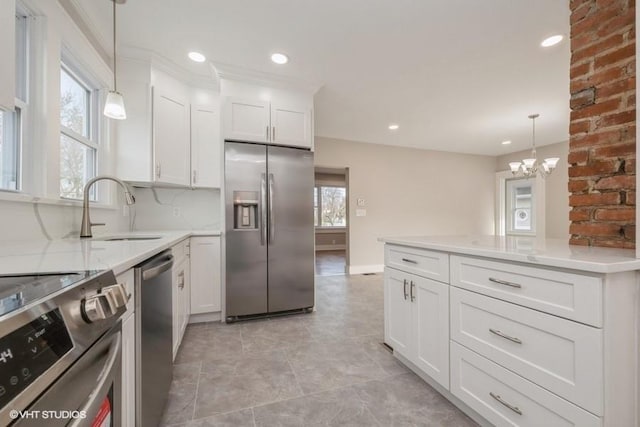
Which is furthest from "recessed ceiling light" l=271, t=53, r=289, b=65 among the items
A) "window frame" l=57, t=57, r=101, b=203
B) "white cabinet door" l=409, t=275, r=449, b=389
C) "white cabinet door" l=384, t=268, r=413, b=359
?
"white cabinet door" l=409, t=275, r=449, b=389

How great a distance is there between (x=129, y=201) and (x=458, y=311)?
2.17 metres

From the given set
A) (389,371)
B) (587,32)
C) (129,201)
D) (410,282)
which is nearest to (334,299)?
(389,371)

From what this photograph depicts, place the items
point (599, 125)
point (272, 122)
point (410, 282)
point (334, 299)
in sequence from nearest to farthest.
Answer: point (599, 125) → point (410, 282) → point (272, 122) → point (334, 299)

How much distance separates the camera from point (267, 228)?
2770mm

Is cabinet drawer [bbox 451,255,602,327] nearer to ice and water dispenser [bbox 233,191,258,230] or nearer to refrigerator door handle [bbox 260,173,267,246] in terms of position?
refrigerator door handle [bbox 260,173,267,246]

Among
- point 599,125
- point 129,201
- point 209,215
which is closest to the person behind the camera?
point 599,125

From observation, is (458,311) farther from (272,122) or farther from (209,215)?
(209,215)

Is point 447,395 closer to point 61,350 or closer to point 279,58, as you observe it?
point 61,350

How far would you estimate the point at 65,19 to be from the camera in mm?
1776

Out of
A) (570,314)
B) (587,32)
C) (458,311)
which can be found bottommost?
(458,311)

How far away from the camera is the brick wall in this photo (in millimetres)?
1250

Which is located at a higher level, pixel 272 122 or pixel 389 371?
pixel 272 122

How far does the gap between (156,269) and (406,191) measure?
16.6 ft

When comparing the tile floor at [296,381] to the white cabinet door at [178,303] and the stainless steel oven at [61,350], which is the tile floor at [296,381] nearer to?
the white cabinet door at [178,303]
